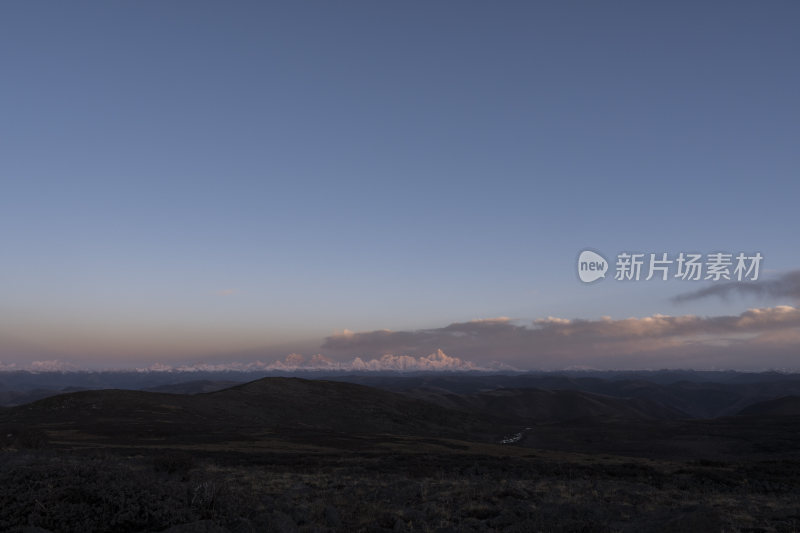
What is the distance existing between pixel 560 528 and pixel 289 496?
11.7m

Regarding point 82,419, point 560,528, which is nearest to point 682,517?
point 560,528

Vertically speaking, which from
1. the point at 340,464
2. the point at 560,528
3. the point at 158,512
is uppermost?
the point at 158,512

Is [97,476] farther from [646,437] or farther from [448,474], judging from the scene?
[646,437]

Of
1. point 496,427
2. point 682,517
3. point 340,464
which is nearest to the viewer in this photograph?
point 682,517

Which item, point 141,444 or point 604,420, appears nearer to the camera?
point 141,444

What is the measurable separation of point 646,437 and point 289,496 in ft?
327

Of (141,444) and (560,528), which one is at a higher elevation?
(560,528)

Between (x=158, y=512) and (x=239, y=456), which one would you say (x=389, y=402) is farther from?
(x=158, y=512)

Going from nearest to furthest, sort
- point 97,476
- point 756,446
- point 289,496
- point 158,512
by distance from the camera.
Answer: point 158,512 → point 97,476 → point 289,496 → point 756,446

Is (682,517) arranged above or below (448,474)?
above

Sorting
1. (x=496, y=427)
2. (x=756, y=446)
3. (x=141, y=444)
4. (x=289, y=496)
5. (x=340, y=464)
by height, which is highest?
(x=289, y=496)

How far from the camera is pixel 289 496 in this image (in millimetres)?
20328

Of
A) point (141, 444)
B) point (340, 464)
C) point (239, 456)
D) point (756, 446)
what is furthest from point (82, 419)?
point (756, 446)

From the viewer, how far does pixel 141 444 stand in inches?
2128
